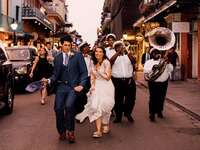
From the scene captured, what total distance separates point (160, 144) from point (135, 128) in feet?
6.46

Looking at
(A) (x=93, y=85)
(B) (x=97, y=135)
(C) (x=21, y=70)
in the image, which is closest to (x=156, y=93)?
(A) (x=93, y=85)

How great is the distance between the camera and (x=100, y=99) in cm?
1019

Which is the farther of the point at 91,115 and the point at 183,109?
the point at 183,109

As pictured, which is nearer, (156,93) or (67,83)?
(67,83)

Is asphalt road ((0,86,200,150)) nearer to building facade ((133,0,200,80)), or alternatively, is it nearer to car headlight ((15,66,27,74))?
car headlight ((15,66,27,74))

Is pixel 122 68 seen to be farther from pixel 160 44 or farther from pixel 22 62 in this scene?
pixel 22 62

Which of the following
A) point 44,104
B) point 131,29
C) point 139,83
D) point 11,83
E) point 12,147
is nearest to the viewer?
point 12,147

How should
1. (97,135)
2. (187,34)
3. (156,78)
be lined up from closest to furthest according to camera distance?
(97,135) < (156,78) < (187,34)

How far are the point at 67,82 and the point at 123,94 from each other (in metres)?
2.82

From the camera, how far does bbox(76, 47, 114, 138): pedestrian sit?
10109 mm

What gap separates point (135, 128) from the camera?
1147 cm

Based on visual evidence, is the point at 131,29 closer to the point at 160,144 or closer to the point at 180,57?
the point at 180,57

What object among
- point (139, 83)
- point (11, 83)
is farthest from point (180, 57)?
point (11, 83)

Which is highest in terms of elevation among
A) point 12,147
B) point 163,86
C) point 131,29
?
point 131,29
